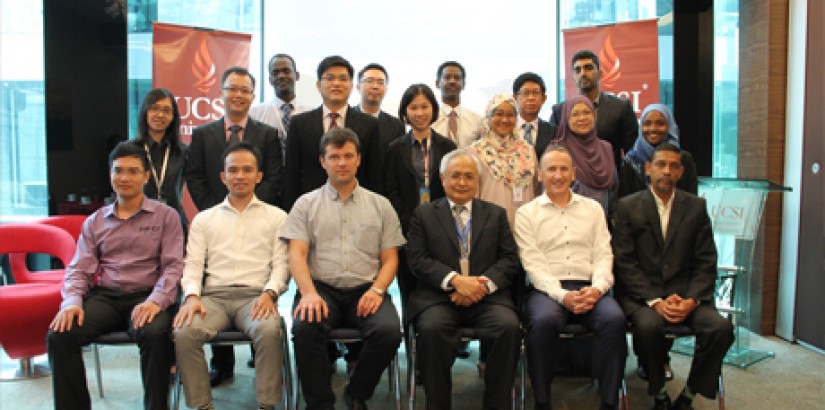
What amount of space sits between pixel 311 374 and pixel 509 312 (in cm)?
102

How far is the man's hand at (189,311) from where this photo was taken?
2961 millimetres

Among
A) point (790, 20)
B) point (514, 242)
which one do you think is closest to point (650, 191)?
point (514, 242)

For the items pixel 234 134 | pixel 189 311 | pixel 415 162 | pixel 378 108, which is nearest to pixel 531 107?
pixel 415 162

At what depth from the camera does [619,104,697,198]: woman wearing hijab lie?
154 inches

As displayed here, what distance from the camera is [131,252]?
128 inches

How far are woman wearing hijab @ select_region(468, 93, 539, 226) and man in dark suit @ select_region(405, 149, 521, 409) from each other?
0.94 feet

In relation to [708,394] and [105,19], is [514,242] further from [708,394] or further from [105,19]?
[105,19]

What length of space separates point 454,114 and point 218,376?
7.93ft

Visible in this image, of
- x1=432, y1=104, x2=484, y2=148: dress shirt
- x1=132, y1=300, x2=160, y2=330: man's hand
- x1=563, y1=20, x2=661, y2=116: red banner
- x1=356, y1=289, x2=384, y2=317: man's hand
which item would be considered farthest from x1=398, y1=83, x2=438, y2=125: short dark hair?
x1=563, y1=20, x2=661, y2=116: red banner

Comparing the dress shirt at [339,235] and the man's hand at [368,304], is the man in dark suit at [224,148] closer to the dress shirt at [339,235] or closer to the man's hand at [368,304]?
the dress shirt at [339,235]

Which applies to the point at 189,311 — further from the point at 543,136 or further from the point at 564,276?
the point at 543,136

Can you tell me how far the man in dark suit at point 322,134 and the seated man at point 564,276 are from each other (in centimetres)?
103

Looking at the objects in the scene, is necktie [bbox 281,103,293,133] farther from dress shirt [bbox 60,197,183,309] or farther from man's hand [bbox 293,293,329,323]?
man's hand [bbox 293,293,329,323]

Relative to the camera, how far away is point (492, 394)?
9.91ft
